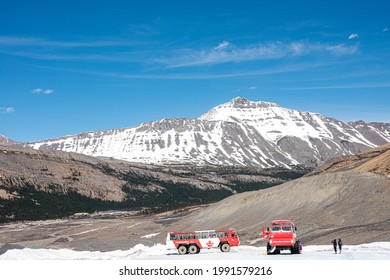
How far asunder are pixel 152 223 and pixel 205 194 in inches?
4213

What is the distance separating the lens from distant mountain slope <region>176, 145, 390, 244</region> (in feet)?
168

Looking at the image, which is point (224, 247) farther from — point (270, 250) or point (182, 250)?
point (270, 250)

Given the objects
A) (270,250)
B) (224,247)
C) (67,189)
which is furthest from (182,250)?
(67,189)

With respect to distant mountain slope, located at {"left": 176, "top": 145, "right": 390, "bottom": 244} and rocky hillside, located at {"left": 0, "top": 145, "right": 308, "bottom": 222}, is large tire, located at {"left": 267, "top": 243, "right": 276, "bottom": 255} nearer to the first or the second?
distant mountain slope, located at {"left": 176, "top": 145, "right": 390, "bottom": 244}

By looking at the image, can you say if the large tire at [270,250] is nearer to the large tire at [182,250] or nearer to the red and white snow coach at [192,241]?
the red and white snow coach at [192,241]

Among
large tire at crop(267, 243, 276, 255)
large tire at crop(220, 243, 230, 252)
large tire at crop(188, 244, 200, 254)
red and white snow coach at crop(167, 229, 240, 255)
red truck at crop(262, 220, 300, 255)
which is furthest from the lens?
large tire at crop(220, 243, 230, 252)

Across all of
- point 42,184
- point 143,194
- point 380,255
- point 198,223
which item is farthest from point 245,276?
point 143,194

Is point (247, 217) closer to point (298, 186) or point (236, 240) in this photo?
point (298, 186)

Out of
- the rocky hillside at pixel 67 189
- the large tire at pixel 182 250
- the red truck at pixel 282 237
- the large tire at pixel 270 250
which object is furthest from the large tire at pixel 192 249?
the rocky hillside at pixel 67 189

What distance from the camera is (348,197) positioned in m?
62.1

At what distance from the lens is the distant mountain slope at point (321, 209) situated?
2010 inches

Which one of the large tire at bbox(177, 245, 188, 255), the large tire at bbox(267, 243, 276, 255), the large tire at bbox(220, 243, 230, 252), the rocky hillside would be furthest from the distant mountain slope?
the rocky hillside

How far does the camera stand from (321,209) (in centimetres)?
6184

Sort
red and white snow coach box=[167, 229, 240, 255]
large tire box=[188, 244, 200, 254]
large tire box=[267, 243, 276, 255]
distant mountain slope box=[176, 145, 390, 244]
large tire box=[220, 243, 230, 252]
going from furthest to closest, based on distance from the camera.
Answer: distant mountain slope box=[176, 145, 390, 244]
large tire box=[220, 243, 230, 252]
large tire box=[188, 244, 200, 254]
red and white snow coach box=[167, 229, 240, 255]
large tire box=[267, 243, 276, 255]
